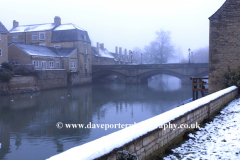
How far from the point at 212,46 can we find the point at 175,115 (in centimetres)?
1275

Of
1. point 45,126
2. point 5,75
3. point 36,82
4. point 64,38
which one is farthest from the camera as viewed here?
point 64,38

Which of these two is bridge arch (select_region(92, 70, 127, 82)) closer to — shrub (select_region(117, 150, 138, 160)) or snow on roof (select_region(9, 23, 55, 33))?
snow on roof (select_region(9, 23, 55, 33))

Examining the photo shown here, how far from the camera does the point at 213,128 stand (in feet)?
23.8

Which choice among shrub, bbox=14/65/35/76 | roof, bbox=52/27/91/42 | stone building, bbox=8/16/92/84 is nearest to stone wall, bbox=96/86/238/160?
shrub, bbox=14/65/35/76

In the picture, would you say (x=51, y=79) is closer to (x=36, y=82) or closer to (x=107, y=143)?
(x=36, y=82)

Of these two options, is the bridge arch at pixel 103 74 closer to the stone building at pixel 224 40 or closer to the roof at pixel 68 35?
the roof at pixel 68 35

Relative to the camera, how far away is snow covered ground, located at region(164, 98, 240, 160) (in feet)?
16.6

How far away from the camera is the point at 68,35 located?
4128cm

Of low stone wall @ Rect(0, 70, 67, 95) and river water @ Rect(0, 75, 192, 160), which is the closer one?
river water @ Rect(0, 75, 192, 160)

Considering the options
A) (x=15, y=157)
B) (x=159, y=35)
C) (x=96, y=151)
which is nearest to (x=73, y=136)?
(x=15, y=157)

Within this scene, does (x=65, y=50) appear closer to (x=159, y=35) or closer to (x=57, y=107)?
(x=57, y=107)

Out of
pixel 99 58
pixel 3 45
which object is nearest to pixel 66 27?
pixel 3 45

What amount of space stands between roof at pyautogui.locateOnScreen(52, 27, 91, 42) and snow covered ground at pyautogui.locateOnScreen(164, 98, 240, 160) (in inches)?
1405

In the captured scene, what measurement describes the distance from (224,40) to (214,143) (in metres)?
12.7
